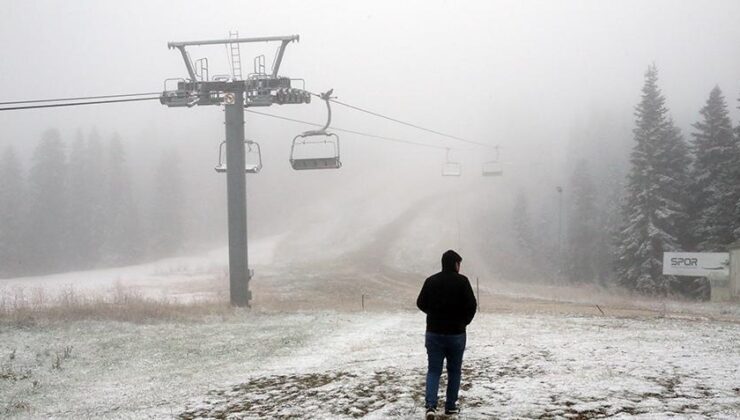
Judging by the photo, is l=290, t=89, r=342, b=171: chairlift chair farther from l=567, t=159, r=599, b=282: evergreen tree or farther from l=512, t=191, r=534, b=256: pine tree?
l=512, t=191, r=534, b=256: pine tree

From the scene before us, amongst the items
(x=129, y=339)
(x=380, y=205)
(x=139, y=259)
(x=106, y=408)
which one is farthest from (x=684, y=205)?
(x=139, y=259)

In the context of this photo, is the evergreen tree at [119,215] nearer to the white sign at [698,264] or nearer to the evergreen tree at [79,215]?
the evergreen tree at [79,215]

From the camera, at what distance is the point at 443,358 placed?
7.82m

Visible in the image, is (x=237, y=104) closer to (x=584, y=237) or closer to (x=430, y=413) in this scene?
(x=430, y=413)

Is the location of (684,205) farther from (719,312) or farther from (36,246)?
(36,246)

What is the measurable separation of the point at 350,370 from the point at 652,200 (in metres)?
40.6

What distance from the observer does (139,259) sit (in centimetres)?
7931

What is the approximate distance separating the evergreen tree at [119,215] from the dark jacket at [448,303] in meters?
77.7

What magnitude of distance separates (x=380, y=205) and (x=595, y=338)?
79.3m

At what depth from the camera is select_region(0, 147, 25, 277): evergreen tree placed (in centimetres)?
7281

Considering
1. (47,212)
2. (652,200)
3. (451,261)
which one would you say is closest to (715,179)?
(652,200)

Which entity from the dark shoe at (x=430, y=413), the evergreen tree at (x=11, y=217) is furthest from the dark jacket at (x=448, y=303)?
the evergreen tree at (x=11, y=217)

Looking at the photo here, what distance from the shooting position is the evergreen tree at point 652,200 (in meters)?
44.4

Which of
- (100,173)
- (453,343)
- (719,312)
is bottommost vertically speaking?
(719,312)
